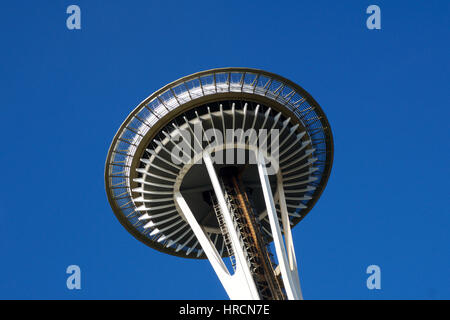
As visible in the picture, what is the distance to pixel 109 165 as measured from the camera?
3538 centimetres

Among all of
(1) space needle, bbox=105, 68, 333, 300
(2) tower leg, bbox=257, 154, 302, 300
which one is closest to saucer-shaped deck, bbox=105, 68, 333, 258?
(1) space needle, bbox=105, 68, 333, 300

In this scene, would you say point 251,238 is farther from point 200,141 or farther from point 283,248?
point 200,141

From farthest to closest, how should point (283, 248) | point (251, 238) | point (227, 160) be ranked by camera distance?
1. point (227, 160)
2. point (251, 238)
3. point (283, 248)

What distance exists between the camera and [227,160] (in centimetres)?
3550

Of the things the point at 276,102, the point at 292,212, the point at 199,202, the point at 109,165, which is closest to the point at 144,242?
the point at 199,202

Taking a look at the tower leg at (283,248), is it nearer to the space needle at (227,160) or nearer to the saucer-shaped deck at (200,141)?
the space needle at (227,160)

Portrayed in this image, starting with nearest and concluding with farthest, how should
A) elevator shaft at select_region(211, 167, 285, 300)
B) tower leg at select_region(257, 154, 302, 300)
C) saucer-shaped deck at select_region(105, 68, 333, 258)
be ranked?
tower leg at select_region(257, 154, 302, 300)
elevator shaft at select_region(211, 167, 285, 300)
saucer-shaped deck at select_region(105, 68, 333, 258)

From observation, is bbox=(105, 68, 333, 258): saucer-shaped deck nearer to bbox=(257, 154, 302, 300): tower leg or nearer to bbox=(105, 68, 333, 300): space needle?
bbox=(105, 68, 333, 300): space needle

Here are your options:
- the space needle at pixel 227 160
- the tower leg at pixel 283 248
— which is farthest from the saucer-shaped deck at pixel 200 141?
the tower leg at pixel 283 248

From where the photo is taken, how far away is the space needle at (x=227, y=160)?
107 feet

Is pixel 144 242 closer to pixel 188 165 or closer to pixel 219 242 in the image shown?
pixel 219 242

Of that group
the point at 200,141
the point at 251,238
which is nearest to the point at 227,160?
the point at 200,141

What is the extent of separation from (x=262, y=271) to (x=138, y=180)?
1089 centimetres

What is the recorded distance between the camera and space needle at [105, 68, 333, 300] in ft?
107
